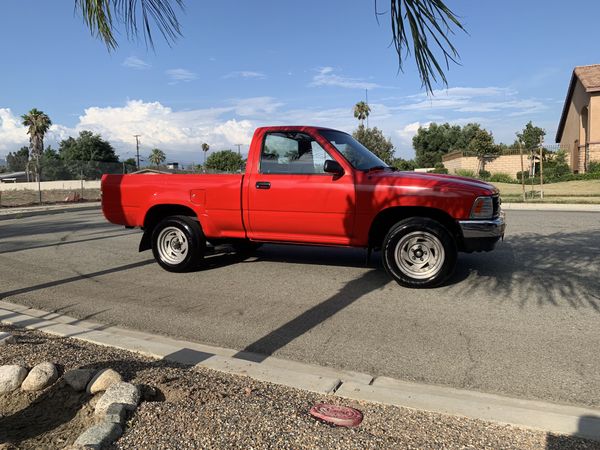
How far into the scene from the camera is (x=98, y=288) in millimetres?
6617

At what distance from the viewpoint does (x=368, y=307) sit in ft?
17.9

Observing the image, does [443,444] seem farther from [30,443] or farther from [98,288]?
[98,288]

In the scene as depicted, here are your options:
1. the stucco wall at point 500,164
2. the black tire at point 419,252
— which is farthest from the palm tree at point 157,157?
the black tire at point 419,252

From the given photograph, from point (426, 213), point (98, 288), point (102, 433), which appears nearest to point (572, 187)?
point (426, 213)

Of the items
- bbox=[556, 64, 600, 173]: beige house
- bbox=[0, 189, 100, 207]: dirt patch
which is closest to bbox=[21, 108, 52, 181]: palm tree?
bbox=[0, 189, 100, 207]: dirt patch

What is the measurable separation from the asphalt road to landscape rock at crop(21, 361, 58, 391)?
4.67 feet

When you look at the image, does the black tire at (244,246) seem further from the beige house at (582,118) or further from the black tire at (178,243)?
the beige house at (582,118)

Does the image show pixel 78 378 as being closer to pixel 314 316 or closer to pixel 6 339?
pixel 6 339

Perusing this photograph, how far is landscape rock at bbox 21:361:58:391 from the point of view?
3305mm

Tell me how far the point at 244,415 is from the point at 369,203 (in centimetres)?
384

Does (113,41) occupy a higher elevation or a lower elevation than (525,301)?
higher

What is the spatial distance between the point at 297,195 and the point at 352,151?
104 centimetres

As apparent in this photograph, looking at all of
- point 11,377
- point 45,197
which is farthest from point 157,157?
point 11,377

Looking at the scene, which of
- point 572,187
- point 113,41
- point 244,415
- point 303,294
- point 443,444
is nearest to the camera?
point 443,444
